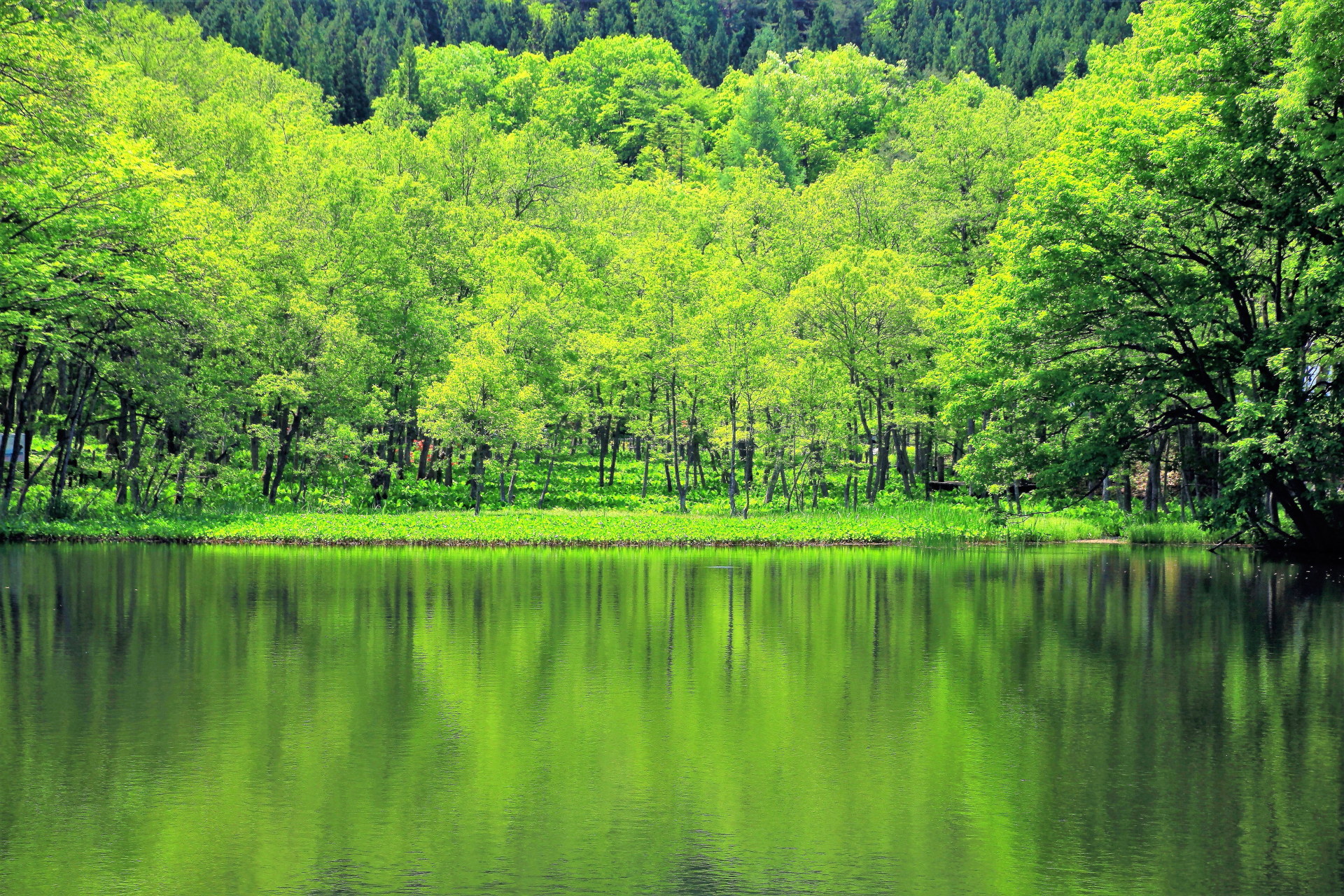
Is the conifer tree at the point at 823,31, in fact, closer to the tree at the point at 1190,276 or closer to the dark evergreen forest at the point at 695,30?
the dark evergreen forest at the point at 695,30

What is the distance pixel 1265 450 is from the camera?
29.7m

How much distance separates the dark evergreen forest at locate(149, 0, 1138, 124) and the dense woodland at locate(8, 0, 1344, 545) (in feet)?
88.5

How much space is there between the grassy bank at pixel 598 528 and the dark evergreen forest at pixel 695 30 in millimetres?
63215

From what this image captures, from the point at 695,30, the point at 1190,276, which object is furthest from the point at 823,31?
the point at 1190,276

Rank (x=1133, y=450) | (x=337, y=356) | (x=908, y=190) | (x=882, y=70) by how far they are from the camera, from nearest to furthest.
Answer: (x=1133, y=450) < (x=337, y=356) < (x=908, y=190) < (x=882, y=70)

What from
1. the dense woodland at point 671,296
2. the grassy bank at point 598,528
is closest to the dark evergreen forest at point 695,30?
the dense woodland at point 671,296

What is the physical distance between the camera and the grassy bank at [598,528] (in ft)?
132

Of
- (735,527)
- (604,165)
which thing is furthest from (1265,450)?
(604,165)

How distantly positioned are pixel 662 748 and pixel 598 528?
106ft

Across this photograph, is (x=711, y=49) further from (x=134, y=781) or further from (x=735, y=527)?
(x=134, y=781)

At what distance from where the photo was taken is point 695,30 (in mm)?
159375

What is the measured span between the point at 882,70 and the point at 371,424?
3130 inches

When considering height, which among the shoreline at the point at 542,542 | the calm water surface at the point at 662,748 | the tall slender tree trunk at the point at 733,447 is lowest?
the shoreline at the point at 542,542

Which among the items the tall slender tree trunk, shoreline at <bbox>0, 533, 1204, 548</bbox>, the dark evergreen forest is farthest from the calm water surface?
the dark evergreen forest
